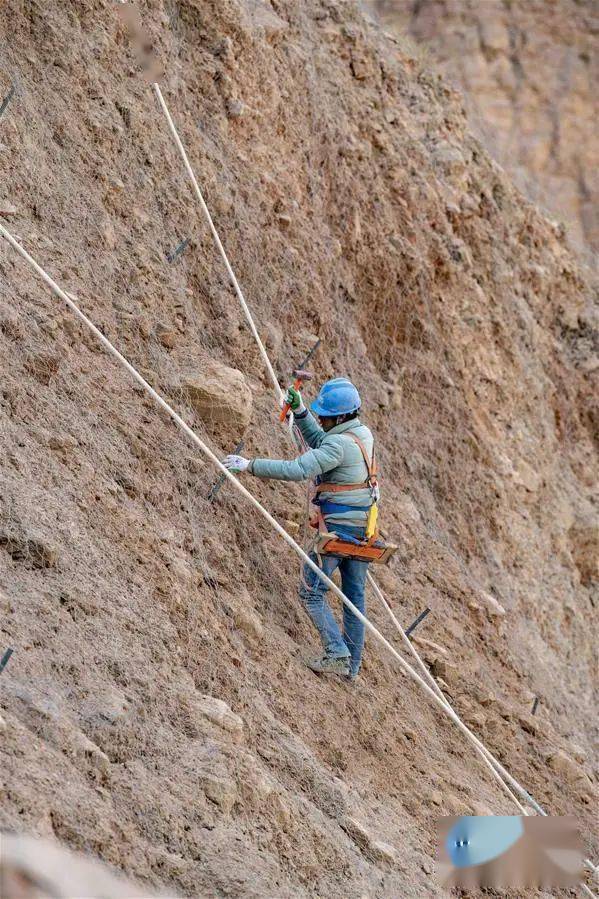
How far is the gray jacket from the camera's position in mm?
6539

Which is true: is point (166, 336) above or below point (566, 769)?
above

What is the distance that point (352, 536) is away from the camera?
688 centimetres

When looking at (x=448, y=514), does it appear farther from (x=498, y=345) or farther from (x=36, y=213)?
(x=36, y=213)

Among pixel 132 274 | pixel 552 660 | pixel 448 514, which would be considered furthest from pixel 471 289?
pixel 132 274

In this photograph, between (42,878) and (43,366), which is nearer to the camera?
(42,878)

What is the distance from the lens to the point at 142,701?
198 inches

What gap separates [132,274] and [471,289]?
542 centimetres

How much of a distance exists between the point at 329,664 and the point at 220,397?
1.88 meters

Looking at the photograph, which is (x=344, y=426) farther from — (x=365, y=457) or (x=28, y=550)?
(x=28, y=550)

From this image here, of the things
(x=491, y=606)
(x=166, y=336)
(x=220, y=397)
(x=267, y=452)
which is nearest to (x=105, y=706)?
(x=220, y=397)

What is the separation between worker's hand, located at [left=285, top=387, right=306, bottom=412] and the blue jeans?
79 cm

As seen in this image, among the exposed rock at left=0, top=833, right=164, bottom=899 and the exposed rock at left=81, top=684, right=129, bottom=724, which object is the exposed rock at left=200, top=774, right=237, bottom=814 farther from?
the exposed rock at left=0, top=833, right=164, bottom=899

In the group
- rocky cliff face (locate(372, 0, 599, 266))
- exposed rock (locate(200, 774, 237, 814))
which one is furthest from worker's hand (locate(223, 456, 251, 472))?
rocky cliff face (locate(372, 0, 599, 266))

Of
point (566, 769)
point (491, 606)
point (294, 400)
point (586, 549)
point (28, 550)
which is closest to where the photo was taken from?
point (28, 550)
